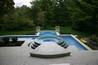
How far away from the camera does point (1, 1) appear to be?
571 inches

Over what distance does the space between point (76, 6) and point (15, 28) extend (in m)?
7.49

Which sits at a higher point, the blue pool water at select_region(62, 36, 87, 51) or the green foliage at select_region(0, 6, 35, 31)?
the green foliage at select_region(0, 6, 35, 31)

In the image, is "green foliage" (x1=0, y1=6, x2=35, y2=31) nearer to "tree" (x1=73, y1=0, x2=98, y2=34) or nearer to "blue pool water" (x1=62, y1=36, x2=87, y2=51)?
"tree" (x1=73, y1=0, x2=98, y2=34)

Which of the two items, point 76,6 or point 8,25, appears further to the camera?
point 8,25

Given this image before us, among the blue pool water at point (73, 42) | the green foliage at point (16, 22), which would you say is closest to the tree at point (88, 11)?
the blue pool water at point (73, 42)

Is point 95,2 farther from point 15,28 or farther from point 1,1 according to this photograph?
point 15,28

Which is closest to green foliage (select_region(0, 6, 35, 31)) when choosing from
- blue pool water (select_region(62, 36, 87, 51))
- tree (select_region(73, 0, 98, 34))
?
tree (select_region(73, 0, 98, 34))

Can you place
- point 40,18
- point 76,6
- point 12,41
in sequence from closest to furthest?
point 12,41 < point 76,6 < point 40,18


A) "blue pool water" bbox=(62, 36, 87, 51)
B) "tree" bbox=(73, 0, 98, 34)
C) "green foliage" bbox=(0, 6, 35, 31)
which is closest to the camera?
"blue pool water" bbox=(62, 36, 87, 51)

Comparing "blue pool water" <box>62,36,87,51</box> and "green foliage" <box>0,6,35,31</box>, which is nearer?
"blue pool water" <box>62,36,87,51</box>

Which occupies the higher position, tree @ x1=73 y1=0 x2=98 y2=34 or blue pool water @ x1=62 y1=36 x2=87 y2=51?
tree @ x1=73 y1=0 x2=98 y2=34

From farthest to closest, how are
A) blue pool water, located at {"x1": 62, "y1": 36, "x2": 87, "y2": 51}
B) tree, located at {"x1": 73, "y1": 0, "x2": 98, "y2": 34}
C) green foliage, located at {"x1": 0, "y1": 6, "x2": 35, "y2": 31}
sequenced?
green foliage, located at {"x1": 0, "y1": 6, "x2": 35, "y2": 31} < tree, located at {"x1": 73, "y1": 0, "x2": 98, "y2": 34} < blue pool water, located at {"x1": 62, "y1": 36, "x2": 87, "y2": 51}

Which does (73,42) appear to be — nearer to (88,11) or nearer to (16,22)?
(88,11)

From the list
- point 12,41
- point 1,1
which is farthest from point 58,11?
point 12,41
